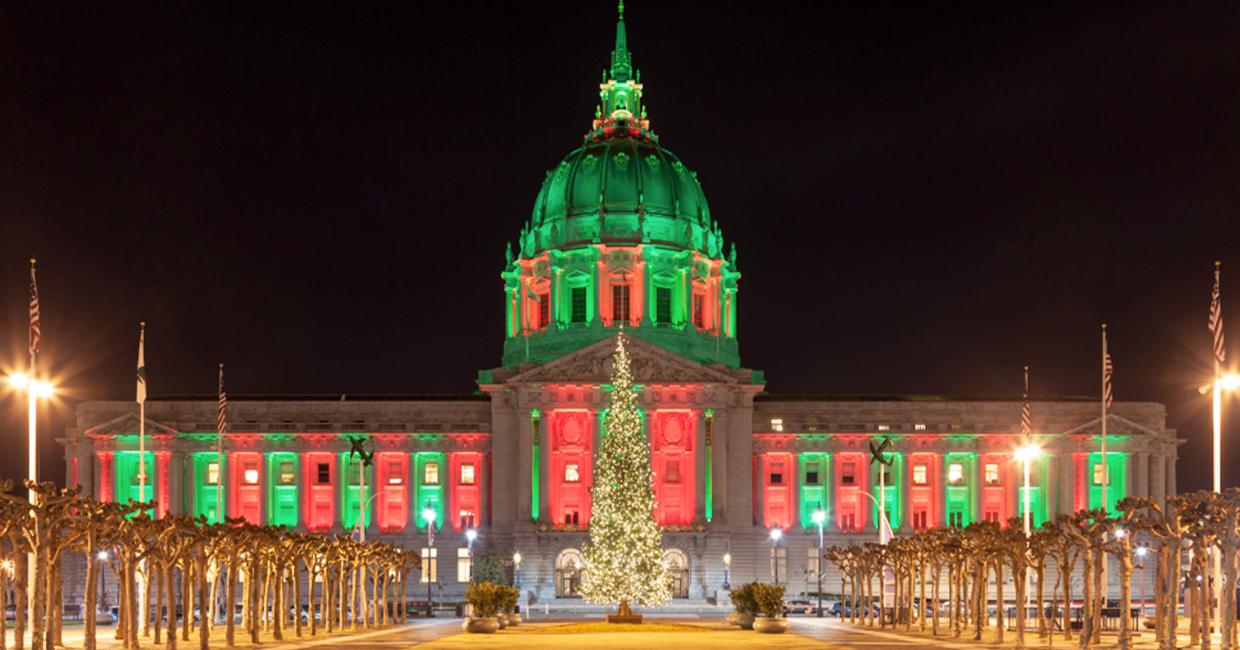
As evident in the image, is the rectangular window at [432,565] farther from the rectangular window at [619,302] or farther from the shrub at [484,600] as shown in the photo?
the shrub at [484,600]

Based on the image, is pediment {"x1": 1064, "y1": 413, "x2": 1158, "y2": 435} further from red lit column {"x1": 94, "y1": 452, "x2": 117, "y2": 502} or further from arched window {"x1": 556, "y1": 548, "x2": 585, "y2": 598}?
red lit column {"x1": 94, "y1": 452, "x2": 117, "y2": 502}

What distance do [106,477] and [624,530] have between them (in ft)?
243

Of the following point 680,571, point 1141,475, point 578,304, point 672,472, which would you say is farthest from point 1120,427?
point 578,304

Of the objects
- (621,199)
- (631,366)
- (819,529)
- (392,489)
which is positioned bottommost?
(819,529)

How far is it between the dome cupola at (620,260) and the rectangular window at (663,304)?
9 centimetres

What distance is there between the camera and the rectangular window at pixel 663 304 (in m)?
161

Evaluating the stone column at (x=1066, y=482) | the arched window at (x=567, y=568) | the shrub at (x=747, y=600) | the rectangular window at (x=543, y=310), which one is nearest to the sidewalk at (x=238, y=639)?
the shrub at (x=747, y=600)

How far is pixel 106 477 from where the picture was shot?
474 ft

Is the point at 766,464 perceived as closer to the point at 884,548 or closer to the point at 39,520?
the point at 884,548

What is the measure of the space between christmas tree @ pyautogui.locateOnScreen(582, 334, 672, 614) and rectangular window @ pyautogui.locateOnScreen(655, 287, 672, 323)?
74321mm

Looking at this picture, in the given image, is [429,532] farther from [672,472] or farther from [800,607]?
[800,607]

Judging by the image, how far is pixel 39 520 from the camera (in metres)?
53.8

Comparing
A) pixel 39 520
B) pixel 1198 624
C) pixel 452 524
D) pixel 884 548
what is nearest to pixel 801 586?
pixel 452 524

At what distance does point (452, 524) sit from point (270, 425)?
17.3 metres
